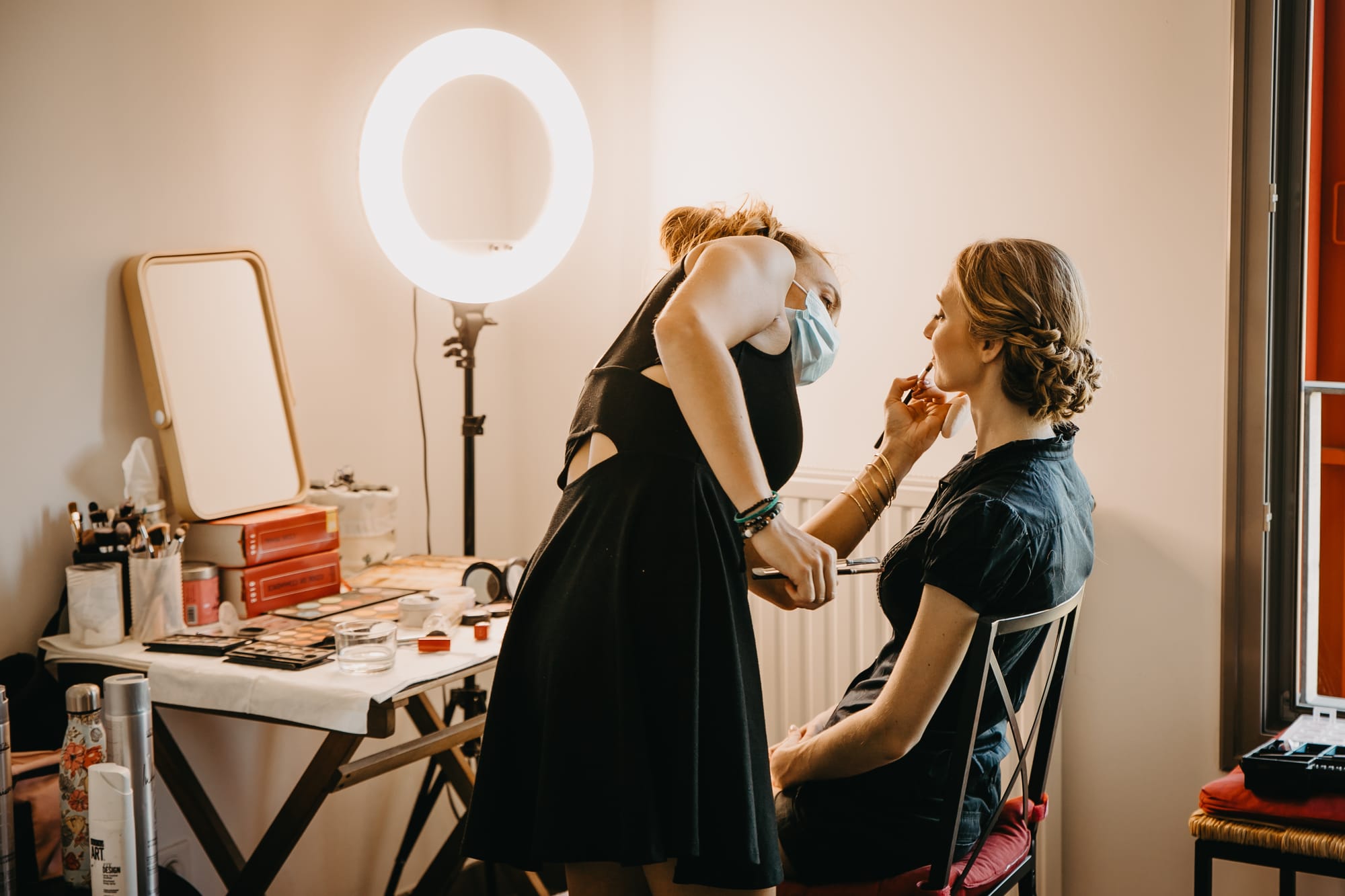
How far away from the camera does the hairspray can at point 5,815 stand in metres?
1.11

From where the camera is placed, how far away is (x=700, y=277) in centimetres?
114

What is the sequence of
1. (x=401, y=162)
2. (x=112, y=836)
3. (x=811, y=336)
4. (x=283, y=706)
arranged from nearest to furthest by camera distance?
1. (x=112, y=836)
2. (x=811, y=336)
3. (x=283, y=706)
4. (x=401, y=162)

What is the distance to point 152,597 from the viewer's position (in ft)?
5.71

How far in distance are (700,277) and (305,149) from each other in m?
1.43

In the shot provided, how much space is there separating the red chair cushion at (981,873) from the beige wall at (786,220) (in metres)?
0.61

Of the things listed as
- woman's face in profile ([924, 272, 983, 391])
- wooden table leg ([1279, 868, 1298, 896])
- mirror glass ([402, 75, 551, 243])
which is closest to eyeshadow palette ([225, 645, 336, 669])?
woman's face in profile ([924, 272, 983, 391])

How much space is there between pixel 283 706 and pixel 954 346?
1.04 meters

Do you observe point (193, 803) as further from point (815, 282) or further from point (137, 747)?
point (815, 282)

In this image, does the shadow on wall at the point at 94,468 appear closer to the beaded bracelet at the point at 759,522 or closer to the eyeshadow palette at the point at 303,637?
the eyeshadow palette at the point at 303,637

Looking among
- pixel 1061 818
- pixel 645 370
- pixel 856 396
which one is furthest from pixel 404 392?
pixel 1061 818

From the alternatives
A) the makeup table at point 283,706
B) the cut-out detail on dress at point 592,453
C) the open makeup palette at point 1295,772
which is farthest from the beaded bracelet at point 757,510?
the open makeup palette at point 1295,772

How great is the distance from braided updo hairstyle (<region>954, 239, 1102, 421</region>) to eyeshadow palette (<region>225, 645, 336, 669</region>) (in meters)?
1.05

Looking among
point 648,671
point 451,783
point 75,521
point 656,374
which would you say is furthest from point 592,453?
point 451,783

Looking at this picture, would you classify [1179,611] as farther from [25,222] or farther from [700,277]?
[25,222]
